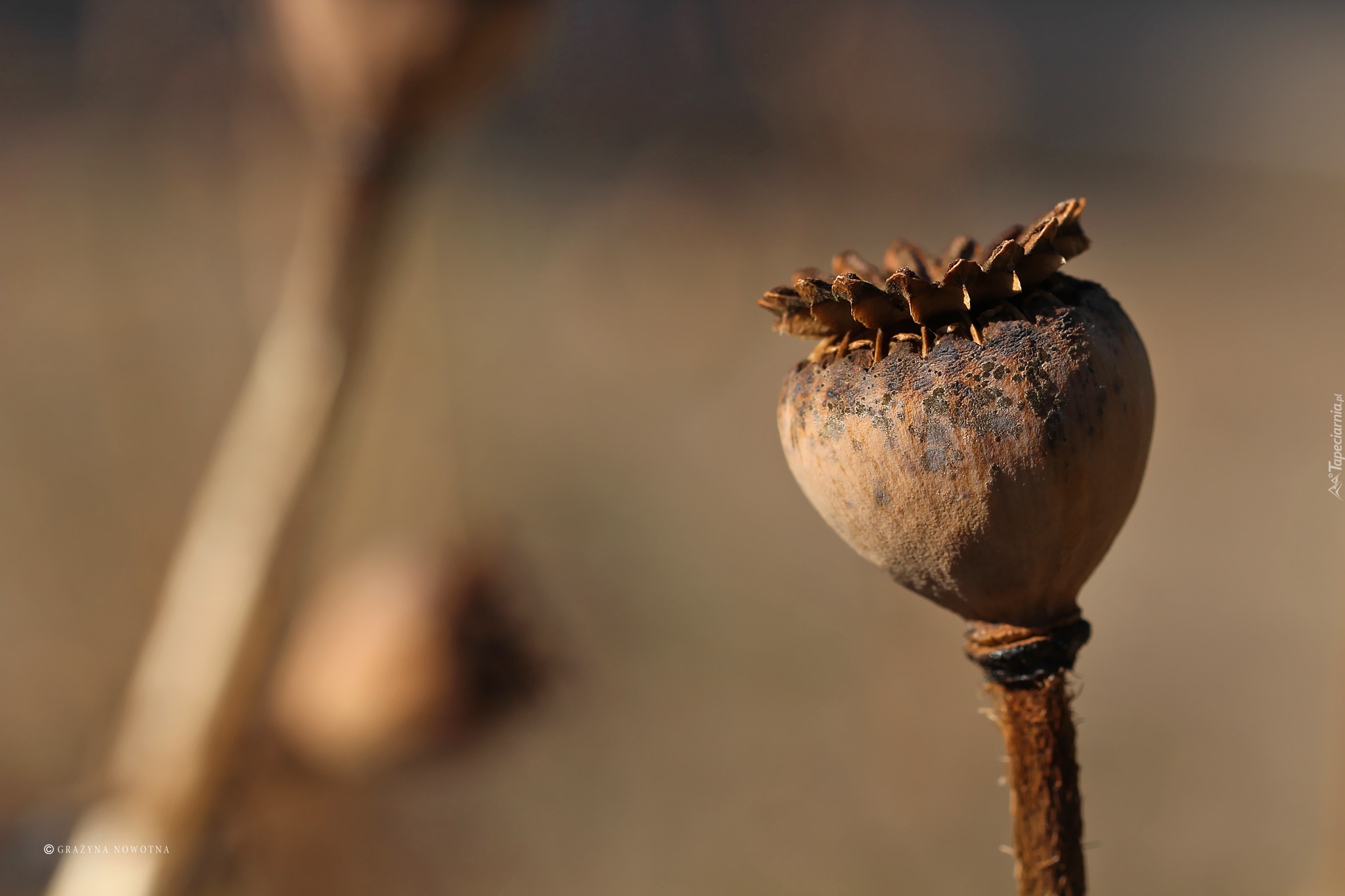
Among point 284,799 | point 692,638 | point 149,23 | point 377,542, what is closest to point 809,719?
point 692,638

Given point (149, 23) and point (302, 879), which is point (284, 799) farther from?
point (149, 23)

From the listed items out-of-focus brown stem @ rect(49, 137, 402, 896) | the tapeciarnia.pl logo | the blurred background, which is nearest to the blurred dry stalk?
out-of-focus brown stem @ rect(49, 137, 402, 896)

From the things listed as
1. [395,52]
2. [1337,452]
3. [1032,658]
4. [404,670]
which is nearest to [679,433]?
[404,670]

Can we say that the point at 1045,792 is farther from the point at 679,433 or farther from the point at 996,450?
the point at 679,433

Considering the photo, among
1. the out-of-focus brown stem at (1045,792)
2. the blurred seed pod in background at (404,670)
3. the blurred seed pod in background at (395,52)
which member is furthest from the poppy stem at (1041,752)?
the blurred seed pod in background at (404,670)

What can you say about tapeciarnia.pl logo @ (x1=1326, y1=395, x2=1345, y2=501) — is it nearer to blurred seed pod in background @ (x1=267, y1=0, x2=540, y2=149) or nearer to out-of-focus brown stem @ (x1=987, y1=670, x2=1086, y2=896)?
out-of-focus brown stem @ (x1=987, y1=670, x2=1086, y2=896)

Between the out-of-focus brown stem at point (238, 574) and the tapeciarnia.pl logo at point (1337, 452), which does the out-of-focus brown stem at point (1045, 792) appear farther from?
the out-of-focus brown stem at point (238, 574)
